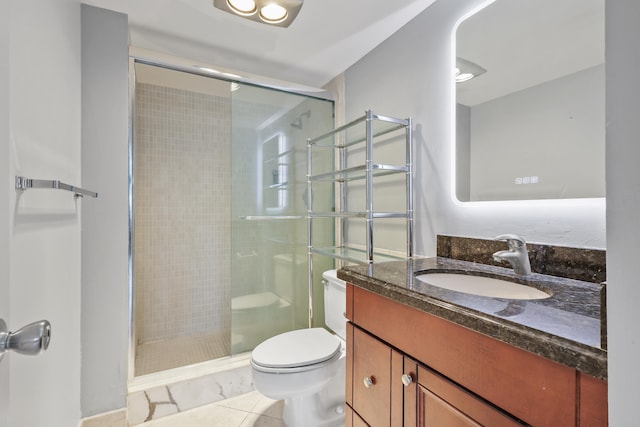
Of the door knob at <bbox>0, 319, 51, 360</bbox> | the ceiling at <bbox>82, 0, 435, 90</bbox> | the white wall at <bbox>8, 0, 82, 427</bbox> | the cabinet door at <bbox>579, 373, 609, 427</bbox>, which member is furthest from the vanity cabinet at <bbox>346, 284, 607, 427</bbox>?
the ceiling at <bbox>82, 0, 435, 90</bbox>

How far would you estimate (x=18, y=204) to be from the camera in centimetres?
79

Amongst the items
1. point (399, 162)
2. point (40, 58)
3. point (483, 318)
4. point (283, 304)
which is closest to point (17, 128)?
point (40, 58)

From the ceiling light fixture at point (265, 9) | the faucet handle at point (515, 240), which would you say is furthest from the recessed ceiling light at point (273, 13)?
the faucet handle at point (515, 240)

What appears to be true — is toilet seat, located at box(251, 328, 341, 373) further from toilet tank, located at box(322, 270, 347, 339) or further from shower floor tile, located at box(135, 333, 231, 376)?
shower floor tile, located at box(135, 333, 231, 376)

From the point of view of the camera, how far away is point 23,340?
0.43 m

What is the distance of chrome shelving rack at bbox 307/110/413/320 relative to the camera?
1496mm

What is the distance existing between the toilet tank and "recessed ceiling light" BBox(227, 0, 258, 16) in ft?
4.67

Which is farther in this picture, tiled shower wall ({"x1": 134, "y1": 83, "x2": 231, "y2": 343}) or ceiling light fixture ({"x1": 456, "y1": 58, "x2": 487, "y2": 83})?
tiled shower wall ({"x1": 134, "y1": 83, "x2": 231, "y2": 343})

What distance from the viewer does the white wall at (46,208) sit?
77 cm

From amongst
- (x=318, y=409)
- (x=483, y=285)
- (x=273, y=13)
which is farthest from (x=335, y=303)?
(x=273, y=13)

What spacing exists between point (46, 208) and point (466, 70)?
1.71 metres

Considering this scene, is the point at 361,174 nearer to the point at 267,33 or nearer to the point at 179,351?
the point at 267,33

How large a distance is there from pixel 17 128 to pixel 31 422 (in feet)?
2.68

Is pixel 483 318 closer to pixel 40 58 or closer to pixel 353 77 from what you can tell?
pixel 40 58
